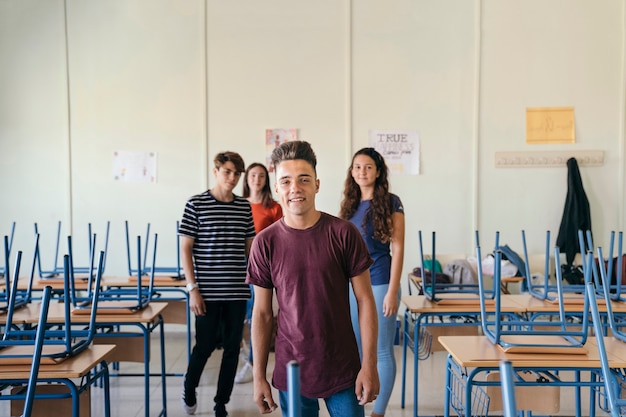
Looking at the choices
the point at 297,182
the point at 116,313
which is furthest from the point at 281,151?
the point at 116,313

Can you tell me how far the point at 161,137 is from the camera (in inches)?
188

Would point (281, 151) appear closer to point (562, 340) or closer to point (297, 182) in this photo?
point (297, 182)

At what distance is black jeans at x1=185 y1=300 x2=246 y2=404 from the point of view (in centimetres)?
262

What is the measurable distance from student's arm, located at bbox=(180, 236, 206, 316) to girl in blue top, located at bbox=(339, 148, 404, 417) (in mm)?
767

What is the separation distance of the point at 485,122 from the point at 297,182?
3.84 m

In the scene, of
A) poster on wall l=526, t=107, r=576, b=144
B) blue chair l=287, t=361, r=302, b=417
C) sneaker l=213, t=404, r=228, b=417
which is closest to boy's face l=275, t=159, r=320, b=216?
blue chair l=287, t=361, r=302, b=417

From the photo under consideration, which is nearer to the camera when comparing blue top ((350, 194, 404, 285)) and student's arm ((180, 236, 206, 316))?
blue top ((350, 194, 404, 285))

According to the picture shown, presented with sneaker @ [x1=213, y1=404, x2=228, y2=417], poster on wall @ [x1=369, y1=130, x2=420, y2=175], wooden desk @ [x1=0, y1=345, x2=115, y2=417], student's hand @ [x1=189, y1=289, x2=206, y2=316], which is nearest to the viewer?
wooden desk @ [x1=0, y1=345, x2=115, y2=417]

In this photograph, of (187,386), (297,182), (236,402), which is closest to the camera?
(297,182)

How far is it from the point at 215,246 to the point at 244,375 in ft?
4.26

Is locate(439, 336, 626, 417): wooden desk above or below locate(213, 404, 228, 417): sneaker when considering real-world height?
above

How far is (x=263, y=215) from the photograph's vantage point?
136 inches

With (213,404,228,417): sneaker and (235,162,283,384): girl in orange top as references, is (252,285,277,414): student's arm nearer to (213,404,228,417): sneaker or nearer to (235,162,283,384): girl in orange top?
(213,404,228,417): sneaker

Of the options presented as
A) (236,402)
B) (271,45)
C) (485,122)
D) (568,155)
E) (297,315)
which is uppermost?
(271,45)
